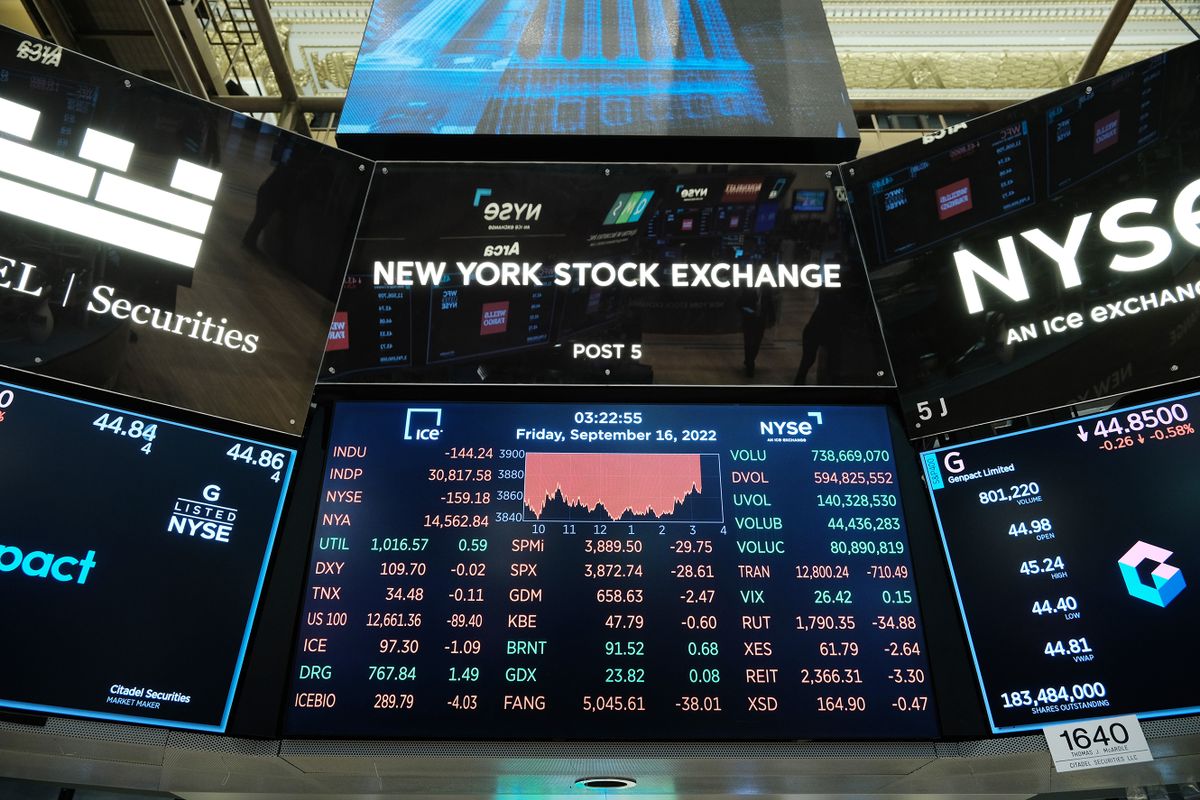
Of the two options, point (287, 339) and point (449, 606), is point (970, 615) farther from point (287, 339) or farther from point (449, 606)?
point (287, 339)

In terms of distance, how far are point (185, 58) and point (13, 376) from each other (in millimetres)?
1823

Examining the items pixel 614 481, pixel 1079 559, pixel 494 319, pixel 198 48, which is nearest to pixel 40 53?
pixel 198 48

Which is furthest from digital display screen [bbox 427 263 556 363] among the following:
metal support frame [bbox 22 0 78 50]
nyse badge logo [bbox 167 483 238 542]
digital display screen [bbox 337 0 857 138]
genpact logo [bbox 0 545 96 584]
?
metal support frame [bbox 22 0 78 50]

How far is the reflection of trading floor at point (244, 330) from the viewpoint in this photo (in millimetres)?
3262

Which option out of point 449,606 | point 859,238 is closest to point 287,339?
point 449,606

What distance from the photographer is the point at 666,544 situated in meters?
3.17

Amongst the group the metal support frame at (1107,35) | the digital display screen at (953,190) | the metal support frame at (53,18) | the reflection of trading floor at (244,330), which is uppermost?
the metal support frame at (53,18)

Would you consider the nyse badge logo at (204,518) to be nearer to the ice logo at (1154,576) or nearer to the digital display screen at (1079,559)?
the digital display screen at (1079,559)

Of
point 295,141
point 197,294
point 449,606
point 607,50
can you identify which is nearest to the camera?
point 449,606

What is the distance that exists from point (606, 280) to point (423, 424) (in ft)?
3.34

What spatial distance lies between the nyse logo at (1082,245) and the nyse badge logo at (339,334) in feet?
8.67

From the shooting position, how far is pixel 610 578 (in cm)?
309

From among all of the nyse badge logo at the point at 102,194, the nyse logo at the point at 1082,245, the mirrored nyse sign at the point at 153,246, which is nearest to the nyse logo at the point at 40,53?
the mirrored nyse sign at the point at 153,246

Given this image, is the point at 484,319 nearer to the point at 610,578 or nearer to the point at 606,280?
the point at 606,280
